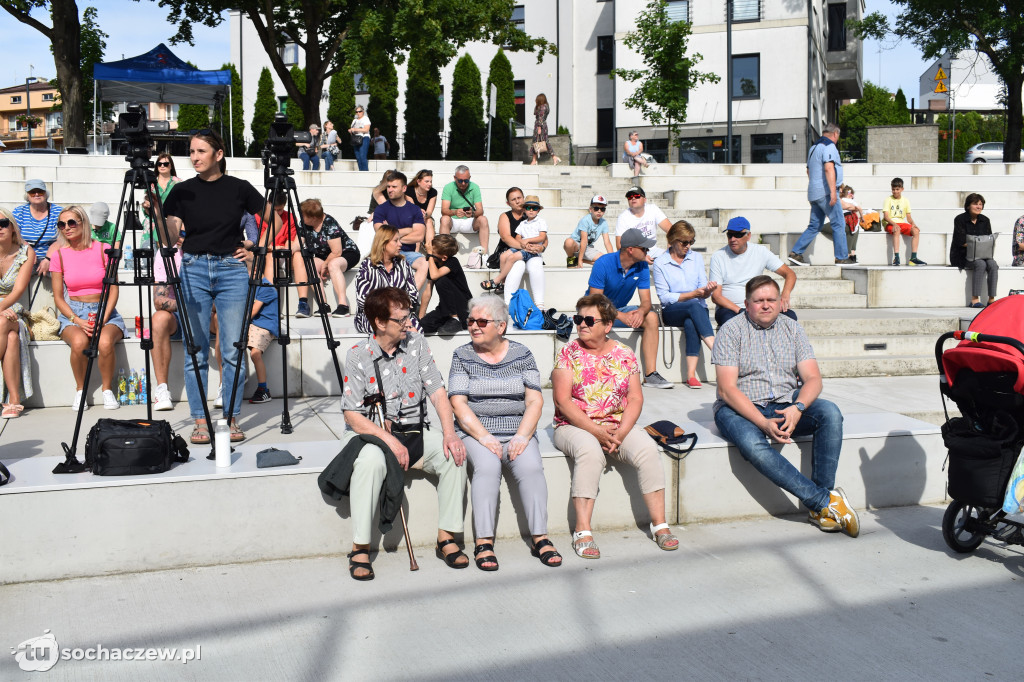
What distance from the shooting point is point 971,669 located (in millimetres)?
3561

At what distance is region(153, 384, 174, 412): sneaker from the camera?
6.79 meters

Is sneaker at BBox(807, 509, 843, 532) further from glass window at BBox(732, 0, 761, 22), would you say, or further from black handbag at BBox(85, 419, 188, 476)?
glass window at BBox(732, 0, 761, 22)

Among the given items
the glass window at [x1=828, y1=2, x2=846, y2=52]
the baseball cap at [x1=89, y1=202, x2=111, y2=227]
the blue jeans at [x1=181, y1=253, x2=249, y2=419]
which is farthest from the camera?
the glass window at [x1=828, y1=2, x2=846, y2=52]

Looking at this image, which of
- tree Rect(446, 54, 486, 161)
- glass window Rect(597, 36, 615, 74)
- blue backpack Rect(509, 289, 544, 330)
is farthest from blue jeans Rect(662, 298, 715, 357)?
glass window Rect(597, 36, 615, 74)

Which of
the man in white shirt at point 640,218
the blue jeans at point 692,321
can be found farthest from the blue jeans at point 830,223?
the blue jeans at point 692,321

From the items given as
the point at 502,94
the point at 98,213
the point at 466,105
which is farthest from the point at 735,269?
the point at 466,105

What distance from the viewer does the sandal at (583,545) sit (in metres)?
4.84

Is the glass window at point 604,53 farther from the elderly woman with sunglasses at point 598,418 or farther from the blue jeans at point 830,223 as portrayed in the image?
the elderly woman with sunglasses at point 598,418

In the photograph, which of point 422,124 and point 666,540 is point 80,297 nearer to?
point 666,540

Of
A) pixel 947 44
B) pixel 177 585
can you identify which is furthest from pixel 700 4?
pixel 177 585

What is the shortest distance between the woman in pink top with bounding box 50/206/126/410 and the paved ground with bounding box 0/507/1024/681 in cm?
283

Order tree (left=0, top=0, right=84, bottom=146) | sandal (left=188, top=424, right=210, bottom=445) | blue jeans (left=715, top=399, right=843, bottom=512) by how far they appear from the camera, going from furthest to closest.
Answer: tree (left=0, top=0, right=84, bottom=146)
sandal (left=188, top=424, right=210, bottom=445)
blue jeans (left=715, top=399, right=843, bottom=512)

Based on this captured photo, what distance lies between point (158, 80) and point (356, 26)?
210 inches

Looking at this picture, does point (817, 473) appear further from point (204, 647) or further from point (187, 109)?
point (187, 109)
